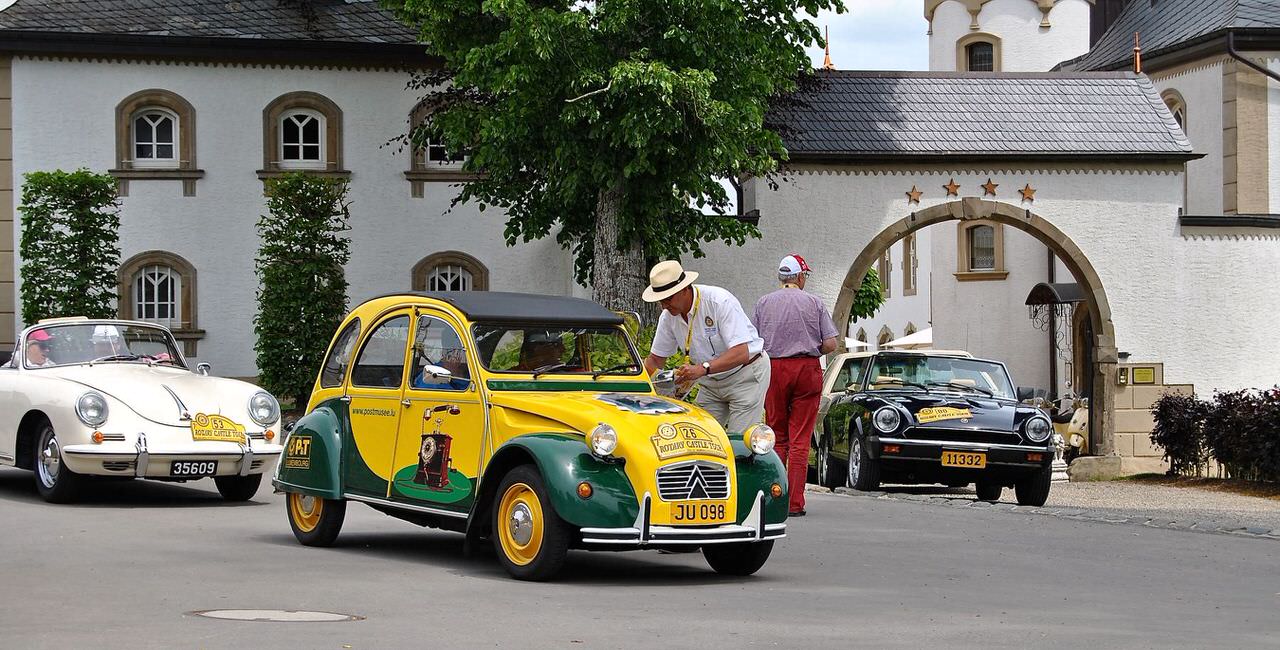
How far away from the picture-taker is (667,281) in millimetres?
11062

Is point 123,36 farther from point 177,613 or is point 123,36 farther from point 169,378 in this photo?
point 177,613

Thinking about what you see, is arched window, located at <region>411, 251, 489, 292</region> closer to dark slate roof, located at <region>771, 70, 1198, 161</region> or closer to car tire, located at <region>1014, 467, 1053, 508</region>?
dark slate roof, located at <region>771, 70, 1198, 161</region>

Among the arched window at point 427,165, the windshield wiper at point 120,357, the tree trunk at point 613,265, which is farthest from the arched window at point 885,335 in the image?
the windshield wiper at point 120,357

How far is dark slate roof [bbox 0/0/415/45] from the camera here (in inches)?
1152

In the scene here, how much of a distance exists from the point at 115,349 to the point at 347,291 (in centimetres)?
1526

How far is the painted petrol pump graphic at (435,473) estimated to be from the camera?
9.62m

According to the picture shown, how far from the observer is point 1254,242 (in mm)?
28359

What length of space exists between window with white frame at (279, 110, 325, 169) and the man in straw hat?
1973cm

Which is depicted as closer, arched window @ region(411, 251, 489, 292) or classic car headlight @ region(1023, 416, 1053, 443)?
classic car headlight @ region(1023, 416, 1053, 443)

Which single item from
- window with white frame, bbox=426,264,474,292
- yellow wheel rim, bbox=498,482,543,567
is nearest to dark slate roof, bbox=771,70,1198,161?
window with white frame, bbox=426,264,474,292

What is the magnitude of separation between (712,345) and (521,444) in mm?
2559

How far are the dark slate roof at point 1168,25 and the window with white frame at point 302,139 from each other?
18.7 metres

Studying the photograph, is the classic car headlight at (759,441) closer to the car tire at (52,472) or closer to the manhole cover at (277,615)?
the manhole cover at (277,615)

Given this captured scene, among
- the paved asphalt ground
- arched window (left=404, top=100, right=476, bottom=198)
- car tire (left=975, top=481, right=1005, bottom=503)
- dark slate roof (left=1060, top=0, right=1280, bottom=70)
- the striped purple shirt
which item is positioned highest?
dark slate roof (left=1060, top=0, right=1280, bottom=70)
